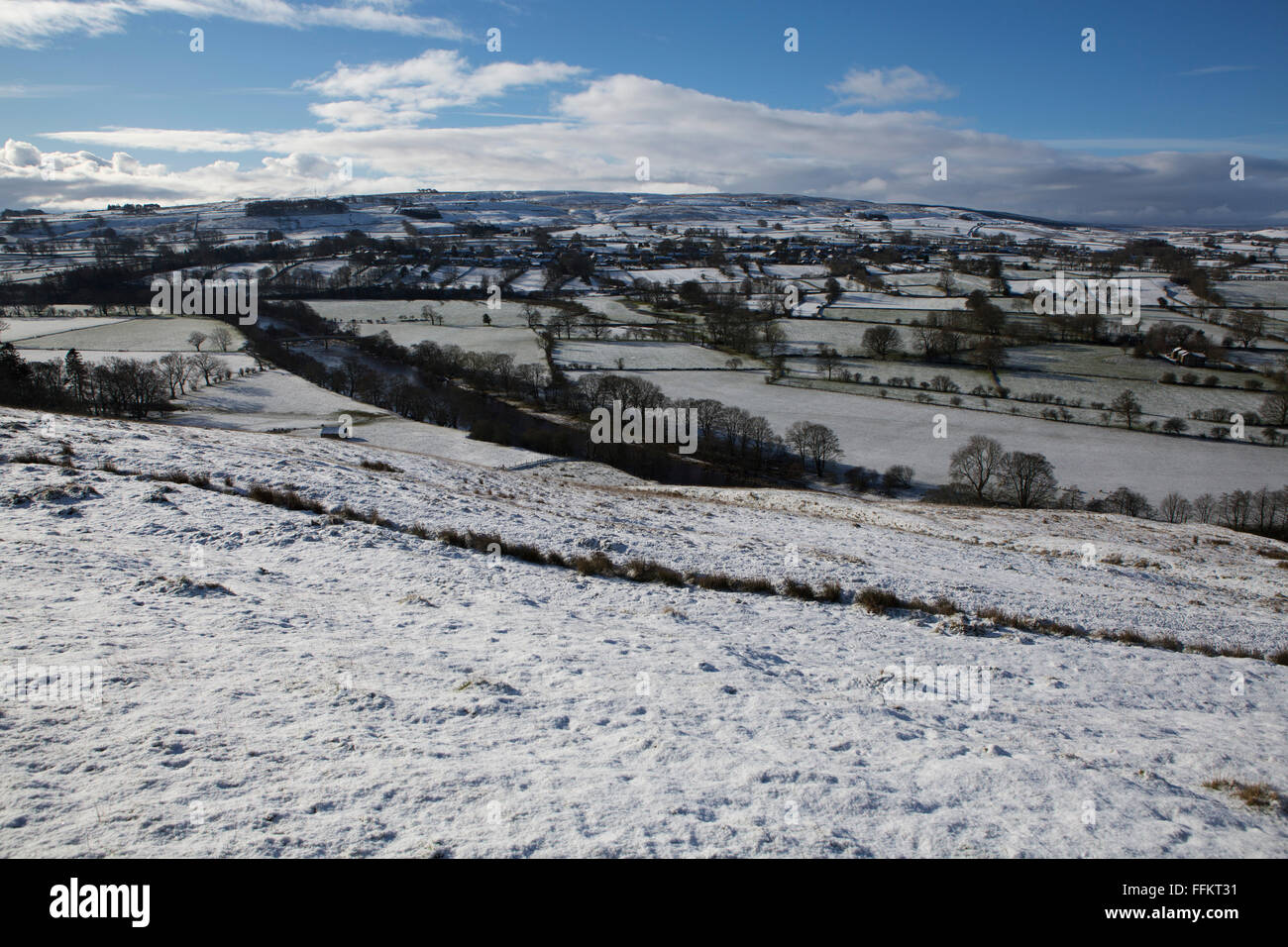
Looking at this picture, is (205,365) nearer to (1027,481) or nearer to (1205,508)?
(1027,481)

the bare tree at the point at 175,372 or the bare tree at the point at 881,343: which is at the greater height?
the bare tree at the point at 881,343

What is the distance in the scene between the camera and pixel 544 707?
823cm

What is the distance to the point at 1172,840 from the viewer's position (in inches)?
255

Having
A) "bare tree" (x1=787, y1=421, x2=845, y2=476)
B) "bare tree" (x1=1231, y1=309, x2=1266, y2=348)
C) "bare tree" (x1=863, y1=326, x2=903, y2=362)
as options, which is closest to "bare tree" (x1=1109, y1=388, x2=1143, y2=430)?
"bare tree" (x1=863, y1=326, x2=903, y2=362)

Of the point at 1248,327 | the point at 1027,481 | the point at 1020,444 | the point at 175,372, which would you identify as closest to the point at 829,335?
the point at 1020,444

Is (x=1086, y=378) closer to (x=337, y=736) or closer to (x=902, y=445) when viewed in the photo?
(x=902, y=445)

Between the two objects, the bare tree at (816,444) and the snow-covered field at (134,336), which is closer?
the bare tree at (816,444)

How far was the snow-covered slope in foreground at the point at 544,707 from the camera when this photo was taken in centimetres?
585

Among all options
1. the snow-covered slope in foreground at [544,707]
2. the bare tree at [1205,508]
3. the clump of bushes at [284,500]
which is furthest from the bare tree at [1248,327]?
the clump of bushes at [284,500]

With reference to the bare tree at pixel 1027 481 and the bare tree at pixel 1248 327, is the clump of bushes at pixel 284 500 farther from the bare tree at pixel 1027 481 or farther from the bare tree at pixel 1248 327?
the bare tree at pixel 1248 327

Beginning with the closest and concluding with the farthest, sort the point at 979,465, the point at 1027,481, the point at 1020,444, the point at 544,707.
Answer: the point at 544,707
the point at 1027,481
the point at 979,465
the point at 1020,444

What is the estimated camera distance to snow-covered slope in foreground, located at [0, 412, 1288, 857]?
585cm

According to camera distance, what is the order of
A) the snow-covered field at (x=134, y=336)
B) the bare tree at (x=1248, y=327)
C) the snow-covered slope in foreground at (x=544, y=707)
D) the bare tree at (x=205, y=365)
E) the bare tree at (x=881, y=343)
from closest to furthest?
the snow-covered slope in foreground at (x=544, y=707), the bare tree at (x=205, y=365), the snow-covered field at (x=134, y=336), the bare tree at (x=1248, y=327), the bare tree at (x=881, y=343)

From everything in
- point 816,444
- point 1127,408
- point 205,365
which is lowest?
point 816,444
